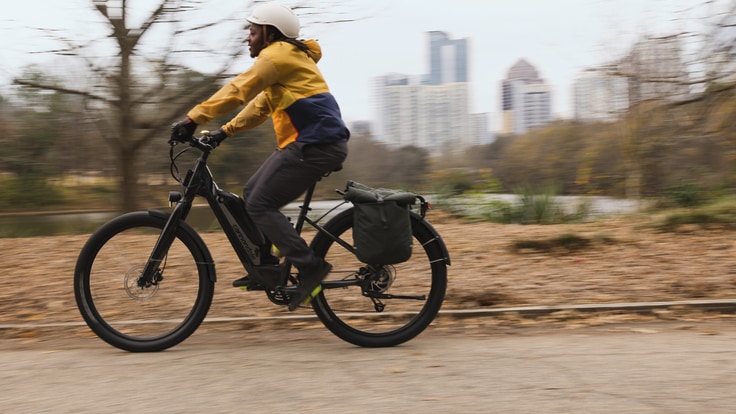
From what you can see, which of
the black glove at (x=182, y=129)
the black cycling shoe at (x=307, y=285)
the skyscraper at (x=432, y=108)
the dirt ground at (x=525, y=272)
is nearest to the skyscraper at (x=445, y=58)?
the skyscraper at (x=432, y=108)

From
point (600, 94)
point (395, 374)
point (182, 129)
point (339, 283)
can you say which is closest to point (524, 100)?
point (600, 94)

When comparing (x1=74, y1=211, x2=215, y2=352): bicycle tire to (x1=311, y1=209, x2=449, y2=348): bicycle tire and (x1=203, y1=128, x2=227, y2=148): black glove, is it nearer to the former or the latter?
(x1=203, y1=128, x2=227, y2=148): black glove

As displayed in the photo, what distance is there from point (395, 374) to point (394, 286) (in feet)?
2.77

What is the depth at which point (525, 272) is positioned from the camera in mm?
6766

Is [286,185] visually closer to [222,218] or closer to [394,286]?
[222,218]

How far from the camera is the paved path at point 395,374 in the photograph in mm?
3576

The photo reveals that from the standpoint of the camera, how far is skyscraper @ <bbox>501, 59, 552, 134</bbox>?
1605 centimetres

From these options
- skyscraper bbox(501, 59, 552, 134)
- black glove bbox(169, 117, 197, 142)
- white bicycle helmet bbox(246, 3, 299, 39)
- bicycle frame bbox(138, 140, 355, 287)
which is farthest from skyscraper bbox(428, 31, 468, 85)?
black glove bbox(169, 117, 197, 142)

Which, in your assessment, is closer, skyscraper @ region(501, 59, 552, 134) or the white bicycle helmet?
the white bicycle helmet

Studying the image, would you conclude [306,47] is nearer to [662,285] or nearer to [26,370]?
[26,370]

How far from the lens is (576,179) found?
559 inches

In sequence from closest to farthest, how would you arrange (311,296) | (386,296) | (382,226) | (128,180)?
(382,226)
(311,296)
(386,296)
(128,180)

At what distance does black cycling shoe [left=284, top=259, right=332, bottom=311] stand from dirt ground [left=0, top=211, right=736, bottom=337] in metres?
1.12

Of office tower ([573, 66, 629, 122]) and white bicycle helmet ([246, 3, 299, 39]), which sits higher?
white bicycle helmet ([246, 3, 299, 39])
